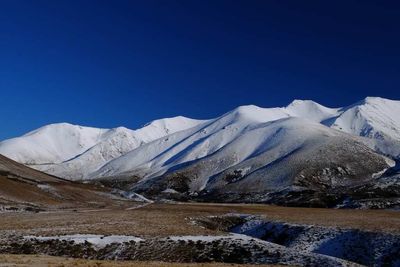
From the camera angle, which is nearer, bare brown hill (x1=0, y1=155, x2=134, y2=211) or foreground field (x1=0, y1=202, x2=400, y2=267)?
foreground field (x1=0, y1=202, x2=400, y2=267)

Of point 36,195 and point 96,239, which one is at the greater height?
point 36,195

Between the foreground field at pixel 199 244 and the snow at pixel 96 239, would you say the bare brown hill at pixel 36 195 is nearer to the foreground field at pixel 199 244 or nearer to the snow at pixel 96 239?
the foreground field at pixel 199 244

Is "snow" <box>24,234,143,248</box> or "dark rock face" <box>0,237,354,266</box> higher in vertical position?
"snow" <box>24,234,143,248</box>

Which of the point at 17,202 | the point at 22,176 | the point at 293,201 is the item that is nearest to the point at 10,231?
the point at 17,202

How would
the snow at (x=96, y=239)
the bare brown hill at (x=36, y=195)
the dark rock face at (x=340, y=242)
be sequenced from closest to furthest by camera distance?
the snow at (x=96, y=239) → the dark rock face at (x=340, y=242) → the bare brown hill at (x=36, y=195)

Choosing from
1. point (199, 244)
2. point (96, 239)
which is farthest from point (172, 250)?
point (96, 239)

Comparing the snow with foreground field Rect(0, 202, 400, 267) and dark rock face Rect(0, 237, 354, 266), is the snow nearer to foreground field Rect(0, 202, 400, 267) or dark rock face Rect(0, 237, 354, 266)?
foreground field Rect(0, 202, 400, 267)

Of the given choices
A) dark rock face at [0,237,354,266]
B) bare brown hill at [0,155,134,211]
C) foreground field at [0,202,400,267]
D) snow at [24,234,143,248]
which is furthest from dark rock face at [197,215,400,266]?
bare brown hill at [0,155,134,211]

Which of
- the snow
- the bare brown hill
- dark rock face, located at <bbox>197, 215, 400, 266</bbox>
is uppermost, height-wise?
the bare brown hill

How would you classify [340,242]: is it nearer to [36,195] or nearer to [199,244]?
[199,244]

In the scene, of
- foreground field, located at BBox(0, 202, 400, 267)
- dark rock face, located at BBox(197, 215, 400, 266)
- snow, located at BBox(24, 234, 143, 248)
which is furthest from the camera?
dark rock face, located at BBox(197, 215, 400, 266)

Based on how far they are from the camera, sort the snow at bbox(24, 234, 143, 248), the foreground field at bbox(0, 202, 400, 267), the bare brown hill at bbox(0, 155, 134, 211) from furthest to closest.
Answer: the bare brown hill at bbox(0, 155, 134, 211)
the snow at bbox(24, 234, 143, 248)
the foreground field at bbox(0, 202, 400, 267)

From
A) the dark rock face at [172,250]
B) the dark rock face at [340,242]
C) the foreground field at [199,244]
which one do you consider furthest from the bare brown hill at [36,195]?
the dark rock face at [340,242]

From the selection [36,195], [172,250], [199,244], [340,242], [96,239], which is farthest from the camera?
[36,195]
